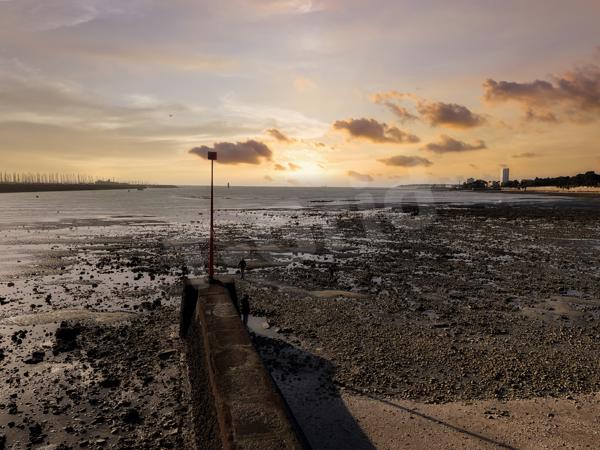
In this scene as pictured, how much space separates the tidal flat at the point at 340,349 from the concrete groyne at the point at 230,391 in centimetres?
54

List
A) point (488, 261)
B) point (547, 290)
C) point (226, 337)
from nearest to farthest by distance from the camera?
point (226, 337) → point (547, 290) → point (488, 261)

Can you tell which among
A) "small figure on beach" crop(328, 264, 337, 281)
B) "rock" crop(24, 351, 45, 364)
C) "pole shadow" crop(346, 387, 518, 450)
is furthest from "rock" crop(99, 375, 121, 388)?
"small figure on beach" crop(328, 264, 337, 281)

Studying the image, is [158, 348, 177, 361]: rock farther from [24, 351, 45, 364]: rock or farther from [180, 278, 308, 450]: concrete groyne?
[24, 351, 45, 364]: rock

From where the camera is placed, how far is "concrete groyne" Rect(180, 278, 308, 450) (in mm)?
5953

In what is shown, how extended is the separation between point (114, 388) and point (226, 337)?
11.0ft

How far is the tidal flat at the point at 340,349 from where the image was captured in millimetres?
8367

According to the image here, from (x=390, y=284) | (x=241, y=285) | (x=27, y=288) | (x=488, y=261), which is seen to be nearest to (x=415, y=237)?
(x=488, y=261)

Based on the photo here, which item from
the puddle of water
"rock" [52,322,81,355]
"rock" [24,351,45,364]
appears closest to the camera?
"rock" [24,351,45,364]

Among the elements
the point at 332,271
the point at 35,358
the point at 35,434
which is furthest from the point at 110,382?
the point at 332,271

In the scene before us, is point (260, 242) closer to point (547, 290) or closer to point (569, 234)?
point (547, 290)

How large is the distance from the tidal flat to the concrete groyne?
541 mm

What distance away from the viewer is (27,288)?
1970cm

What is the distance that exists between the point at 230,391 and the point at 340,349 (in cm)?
564

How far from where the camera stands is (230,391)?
7035mm
